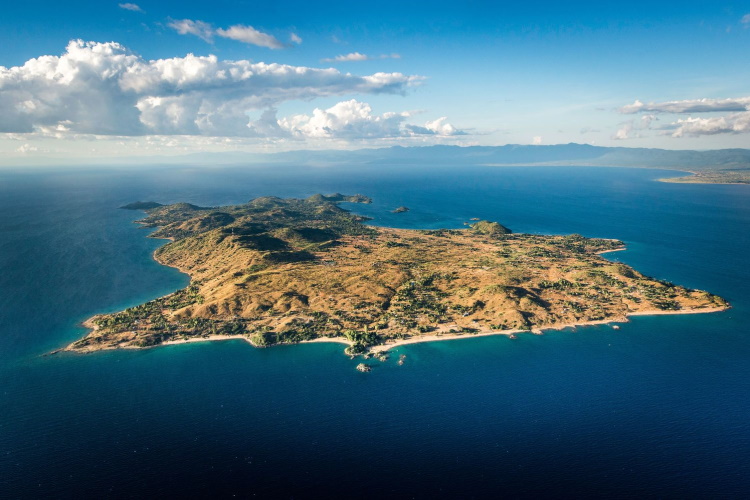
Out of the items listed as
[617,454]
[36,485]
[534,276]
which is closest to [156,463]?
[36,485]

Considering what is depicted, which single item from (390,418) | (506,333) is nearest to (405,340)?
(506,333)

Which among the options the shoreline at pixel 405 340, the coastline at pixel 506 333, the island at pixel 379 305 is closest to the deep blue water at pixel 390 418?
the shoreline at pixel 405 340

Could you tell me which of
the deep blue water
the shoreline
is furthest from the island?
the deep blue water

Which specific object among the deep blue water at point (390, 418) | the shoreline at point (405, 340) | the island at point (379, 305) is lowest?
the deep blue water at point (390, 418)

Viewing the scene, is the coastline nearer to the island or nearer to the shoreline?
the shoreline

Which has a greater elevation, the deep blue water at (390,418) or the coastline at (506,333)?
the coastline at (506,333)

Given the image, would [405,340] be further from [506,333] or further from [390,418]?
[390,418]

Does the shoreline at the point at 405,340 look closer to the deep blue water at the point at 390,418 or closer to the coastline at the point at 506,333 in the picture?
the coastline at the point at 506,333

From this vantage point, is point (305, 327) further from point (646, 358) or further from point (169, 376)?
point (646, 358)

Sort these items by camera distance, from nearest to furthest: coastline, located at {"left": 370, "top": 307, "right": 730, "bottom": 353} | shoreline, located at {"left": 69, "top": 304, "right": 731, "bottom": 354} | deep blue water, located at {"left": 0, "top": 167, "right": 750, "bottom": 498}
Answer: deep blue water, located at {"left": 0, "top": 167, "right": 750, "bottom": 498}
shoreline, located at {"left": 69, "top": 304, "right": 731, "bottom": 354}
coastline, located at {"left": 370, "top": 307, "right": 730, "bottom": 353}

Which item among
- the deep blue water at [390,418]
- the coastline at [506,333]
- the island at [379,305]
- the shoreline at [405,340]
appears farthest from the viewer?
the island at [379,305]

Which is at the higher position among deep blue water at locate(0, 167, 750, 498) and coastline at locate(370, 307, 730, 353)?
coastline at locate(370, 307, 730, 353)
